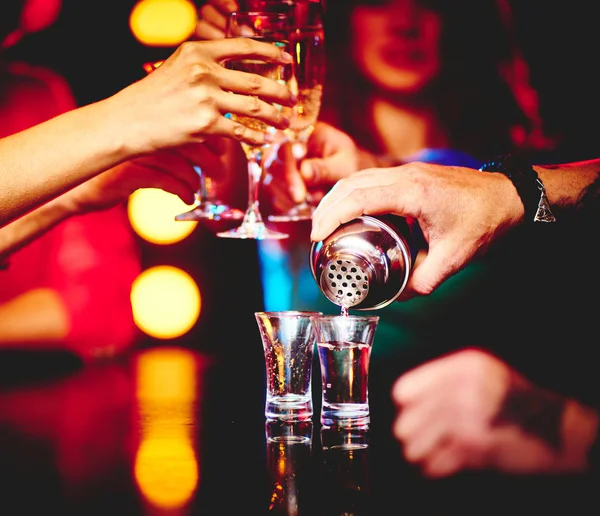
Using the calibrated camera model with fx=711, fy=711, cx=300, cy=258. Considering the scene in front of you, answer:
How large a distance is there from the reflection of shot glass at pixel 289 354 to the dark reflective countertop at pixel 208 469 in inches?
2.3

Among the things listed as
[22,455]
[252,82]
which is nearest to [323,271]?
[252,82]

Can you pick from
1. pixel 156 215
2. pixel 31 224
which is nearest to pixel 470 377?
pixel 31 224

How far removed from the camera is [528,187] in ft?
4.14

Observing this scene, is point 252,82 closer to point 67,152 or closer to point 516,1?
point 67,152

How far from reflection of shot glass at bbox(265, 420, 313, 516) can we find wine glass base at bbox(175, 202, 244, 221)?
45cm

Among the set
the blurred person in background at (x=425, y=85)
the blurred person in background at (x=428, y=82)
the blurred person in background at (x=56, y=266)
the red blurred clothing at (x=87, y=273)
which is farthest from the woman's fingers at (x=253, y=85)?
the blurred person in background at (x=428, y=82)

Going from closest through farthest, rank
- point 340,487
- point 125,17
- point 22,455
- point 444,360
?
point 340,487 < point 22,455 < point 444,360 < point 125,17

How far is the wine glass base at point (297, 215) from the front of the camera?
4.57 feet

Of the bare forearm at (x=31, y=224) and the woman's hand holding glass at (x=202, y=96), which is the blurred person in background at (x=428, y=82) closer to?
the bare forearm at (x=31, y=224)

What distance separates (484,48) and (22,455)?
3.51 metres

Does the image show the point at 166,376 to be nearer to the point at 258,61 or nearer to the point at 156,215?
the point at 258,61

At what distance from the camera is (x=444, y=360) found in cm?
153

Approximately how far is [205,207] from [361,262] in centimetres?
58

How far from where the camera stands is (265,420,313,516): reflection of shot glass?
71cm
